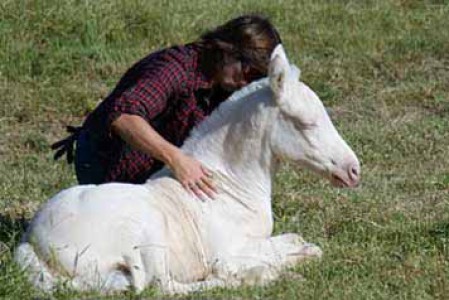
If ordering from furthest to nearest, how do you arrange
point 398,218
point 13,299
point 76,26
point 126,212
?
point 76,26 → point 398,218 → point 126,212 → point 13,299

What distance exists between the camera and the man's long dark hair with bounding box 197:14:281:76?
6816 millimetres

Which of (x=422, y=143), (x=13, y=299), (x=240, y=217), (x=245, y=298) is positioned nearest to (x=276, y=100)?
(x=240, y=217)

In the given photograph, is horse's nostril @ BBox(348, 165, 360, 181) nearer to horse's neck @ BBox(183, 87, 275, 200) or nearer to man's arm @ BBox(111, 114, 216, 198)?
horse's neck @ BBox(183, 87, 275, 200)

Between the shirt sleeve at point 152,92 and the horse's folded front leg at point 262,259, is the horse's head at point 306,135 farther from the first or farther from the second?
the shirt sleeve at point 152,92

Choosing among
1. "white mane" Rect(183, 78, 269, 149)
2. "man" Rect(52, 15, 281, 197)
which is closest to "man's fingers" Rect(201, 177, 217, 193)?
"man" Rect(52, 15, 281, 197)

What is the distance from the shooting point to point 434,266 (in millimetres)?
6434

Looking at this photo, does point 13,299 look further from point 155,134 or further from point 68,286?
point 155,134

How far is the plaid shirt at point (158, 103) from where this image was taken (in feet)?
22.2

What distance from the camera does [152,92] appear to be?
679cm

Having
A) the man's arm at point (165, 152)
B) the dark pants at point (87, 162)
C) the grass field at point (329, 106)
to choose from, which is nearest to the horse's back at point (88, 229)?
the grass field at point (329, 106)

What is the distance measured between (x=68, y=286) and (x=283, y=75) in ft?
4.21

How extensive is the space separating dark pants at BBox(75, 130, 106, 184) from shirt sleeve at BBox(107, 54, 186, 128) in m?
0.58

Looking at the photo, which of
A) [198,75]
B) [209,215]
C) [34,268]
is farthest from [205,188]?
[34,268]

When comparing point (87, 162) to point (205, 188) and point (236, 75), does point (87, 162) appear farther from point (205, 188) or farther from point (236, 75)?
point (205, 188)
